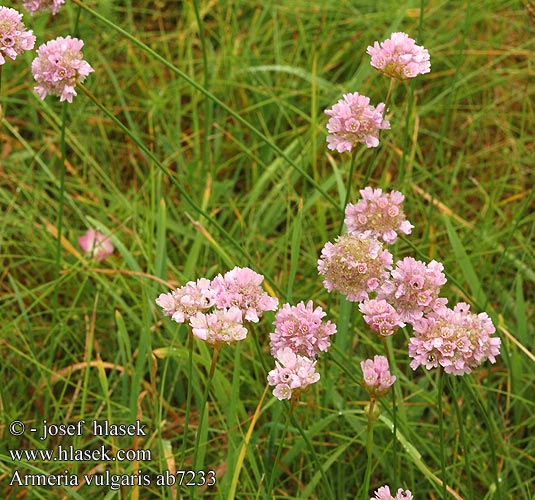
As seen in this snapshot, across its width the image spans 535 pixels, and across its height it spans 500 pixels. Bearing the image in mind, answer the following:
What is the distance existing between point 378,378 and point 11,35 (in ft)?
2.17

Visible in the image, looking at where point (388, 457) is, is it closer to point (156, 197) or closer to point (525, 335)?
point (525, 335)

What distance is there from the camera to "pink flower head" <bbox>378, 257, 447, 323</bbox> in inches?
41.6

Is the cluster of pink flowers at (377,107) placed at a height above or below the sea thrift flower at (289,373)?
above

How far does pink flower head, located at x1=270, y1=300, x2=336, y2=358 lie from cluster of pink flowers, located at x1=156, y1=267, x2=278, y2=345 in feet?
0.07

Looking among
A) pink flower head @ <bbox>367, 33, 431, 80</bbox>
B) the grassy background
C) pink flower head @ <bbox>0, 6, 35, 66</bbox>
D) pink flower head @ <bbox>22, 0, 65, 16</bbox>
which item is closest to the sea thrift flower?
the grassy background

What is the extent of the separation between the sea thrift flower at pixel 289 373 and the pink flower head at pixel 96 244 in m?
0.94

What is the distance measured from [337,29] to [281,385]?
166 cm

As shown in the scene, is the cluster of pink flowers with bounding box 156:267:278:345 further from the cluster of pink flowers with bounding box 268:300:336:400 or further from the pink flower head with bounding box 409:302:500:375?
the pink flower head with bounding box 409:302:500:375

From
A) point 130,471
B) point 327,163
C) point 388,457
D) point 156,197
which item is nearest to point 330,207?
point 327,163

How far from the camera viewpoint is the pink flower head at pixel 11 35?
3.91ft

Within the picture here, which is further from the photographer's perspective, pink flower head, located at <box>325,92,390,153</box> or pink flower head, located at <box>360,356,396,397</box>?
pink flower head, located at <box>325,92,390,153</box>

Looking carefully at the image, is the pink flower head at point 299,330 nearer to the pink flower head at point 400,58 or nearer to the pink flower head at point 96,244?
the pink flower head at point 400,58

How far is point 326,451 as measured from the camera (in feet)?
5.24

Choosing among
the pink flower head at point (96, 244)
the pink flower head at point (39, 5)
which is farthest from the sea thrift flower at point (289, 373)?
the pink flower head at point (96, 244)
